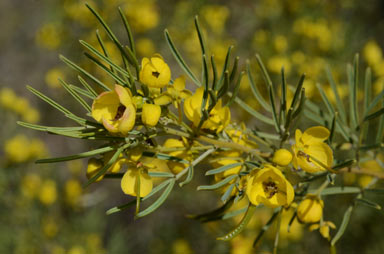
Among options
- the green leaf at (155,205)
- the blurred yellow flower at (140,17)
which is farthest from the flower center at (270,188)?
the blurred yellow flower at (140,17)

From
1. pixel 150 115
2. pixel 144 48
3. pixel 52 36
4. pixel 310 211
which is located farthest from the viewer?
pixel 52 36

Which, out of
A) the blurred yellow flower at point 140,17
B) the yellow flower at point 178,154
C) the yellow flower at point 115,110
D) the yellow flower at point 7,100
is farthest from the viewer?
the blurred yellow flower at point 140,17

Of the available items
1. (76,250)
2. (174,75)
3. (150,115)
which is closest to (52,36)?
(174,75)

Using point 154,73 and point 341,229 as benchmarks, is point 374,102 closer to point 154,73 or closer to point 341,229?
point 341,229

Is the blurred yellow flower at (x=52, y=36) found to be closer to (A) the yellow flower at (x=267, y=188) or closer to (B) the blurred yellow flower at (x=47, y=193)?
(B) the blurred yellow flower at (x=47, y=193)

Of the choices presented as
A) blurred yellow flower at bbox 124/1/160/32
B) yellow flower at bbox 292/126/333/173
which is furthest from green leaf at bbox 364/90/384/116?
blurred yellow flower at bbox 124/1/160/32

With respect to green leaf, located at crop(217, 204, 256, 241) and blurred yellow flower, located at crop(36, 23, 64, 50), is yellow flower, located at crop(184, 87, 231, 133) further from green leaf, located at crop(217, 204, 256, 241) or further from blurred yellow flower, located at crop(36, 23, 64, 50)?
blurred yellow flower, located at crop(36, 23, 64, 50)

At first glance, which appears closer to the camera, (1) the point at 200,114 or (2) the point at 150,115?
(2) the point at 150,115

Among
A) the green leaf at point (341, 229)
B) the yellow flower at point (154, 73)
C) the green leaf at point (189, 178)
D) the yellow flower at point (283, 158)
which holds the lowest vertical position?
the green leaf at point (341, 229)
